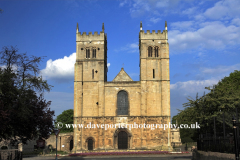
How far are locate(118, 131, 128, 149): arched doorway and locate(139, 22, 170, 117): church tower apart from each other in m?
4.51

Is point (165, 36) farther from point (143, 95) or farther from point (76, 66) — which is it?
point (76, 66)

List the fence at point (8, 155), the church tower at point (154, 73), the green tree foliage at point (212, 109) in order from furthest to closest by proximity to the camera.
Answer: the church tower at point (154, 73)
the green tree foliage at point (212, 109)
the fence at point (8, 155)

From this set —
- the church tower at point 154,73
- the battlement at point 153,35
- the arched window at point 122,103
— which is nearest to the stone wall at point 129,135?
the arched window at point 122,103

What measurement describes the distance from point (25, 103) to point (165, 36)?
120 feet

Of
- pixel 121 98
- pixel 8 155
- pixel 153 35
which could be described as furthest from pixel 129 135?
pixel 8 155

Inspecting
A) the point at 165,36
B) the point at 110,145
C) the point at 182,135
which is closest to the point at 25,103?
the point at 110,145

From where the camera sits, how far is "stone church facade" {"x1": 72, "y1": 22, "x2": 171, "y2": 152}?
4616cm

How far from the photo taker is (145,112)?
46750 mm

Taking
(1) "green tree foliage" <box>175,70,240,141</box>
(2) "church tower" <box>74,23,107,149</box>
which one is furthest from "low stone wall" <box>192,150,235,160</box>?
(2) "church tower" <box>74,23,107,149</box>

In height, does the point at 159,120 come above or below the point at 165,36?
below

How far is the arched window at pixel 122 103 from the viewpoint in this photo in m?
47.3

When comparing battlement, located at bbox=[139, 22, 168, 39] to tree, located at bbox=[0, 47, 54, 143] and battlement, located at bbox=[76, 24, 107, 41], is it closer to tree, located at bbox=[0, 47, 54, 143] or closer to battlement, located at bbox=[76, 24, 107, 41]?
battlement, located at bbox=[76, 24, 107, 41]

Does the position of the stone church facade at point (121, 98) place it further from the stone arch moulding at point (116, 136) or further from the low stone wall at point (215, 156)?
the low stone wall at point (215, 156)

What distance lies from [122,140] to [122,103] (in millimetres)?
5885
